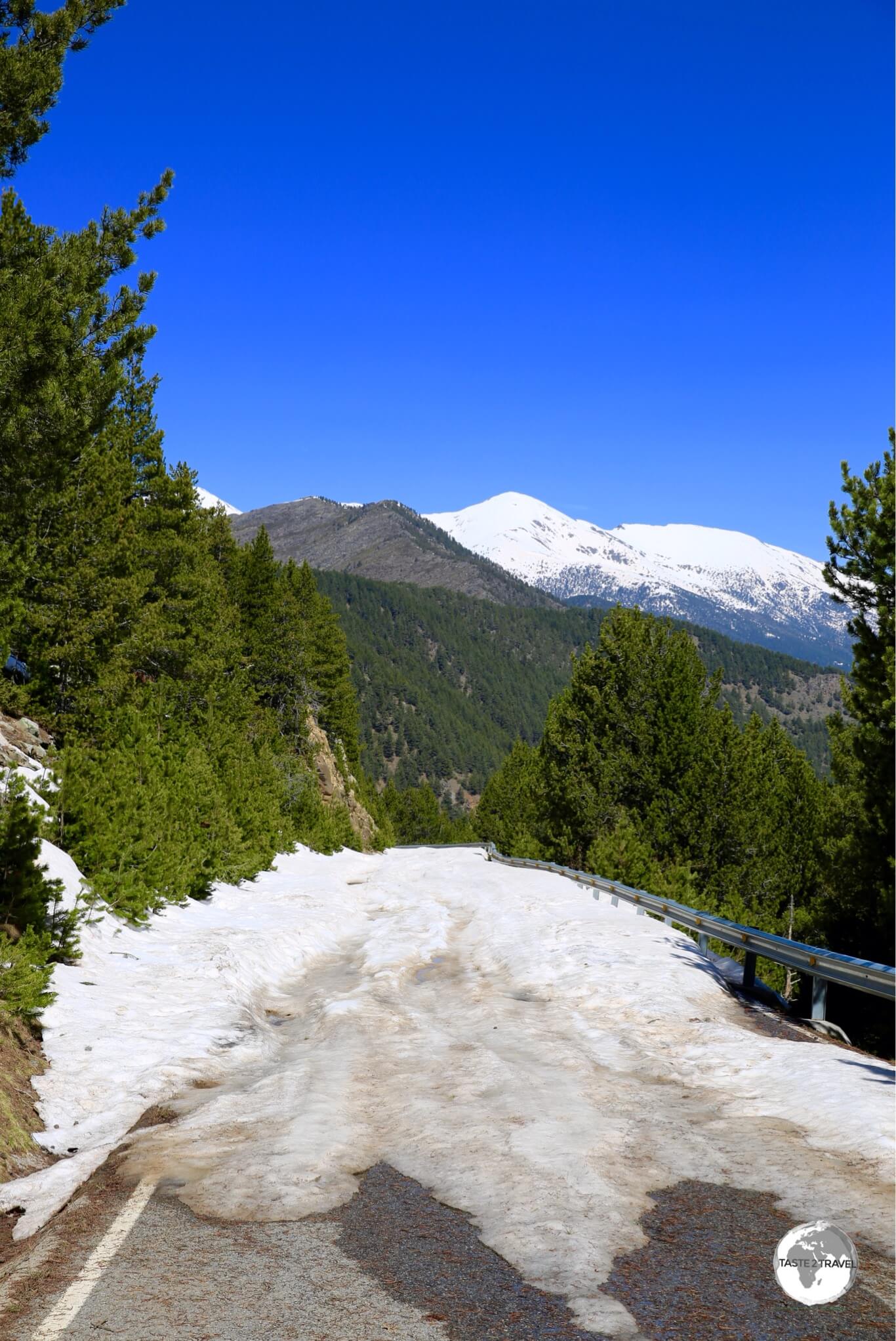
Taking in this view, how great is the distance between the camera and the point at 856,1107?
7082 mm

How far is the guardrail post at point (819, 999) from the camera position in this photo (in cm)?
1062

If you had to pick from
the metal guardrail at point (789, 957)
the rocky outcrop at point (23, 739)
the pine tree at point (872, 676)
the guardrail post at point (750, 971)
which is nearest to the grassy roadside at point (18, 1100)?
the rocky outcrop at point (23, 739)

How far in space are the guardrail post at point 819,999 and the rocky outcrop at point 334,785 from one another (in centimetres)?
4545

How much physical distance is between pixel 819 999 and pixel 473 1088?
16.6 feet

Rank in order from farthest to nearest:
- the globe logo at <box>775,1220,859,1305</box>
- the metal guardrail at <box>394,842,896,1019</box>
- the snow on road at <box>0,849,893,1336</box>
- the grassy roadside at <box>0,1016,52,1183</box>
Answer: the metal guardrail at <box>394,842,896,1019</box> < the grassy roadside at <box>0,1016,52,1183</box> < the snow on road at <box>0,849,893,1336</box> < the globe logo at <box>775,1220,859,1305</box>

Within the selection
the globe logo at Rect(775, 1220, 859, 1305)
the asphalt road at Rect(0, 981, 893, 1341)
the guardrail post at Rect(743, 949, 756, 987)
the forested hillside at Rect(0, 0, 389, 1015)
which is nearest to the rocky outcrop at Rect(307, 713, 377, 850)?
the forested hillside at Rect(0, 0, 389, 1015)

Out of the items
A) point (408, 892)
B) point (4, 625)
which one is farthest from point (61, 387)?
point (408, 892)

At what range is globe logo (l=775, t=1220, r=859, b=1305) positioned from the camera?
14.8 ft

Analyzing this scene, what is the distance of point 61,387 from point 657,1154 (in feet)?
30.1

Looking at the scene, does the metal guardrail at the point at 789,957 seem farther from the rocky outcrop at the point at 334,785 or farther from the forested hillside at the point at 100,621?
the rocky outcrop at the point at 334,785

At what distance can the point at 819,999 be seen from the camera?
10672mm

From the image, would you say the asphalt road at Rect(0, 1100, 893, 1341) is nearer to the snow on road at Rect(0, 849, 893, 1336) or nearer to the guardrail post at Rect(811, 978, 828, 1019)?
the snow on road at Rect(0, 849, 893, 1336)

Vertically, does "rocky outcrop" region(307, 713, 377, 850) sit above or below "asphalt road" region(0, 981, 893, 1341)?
below

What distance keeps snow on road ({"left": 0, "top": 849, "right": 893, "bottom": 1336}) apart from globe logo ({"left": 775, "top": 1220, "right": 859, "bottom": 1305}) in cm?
22
